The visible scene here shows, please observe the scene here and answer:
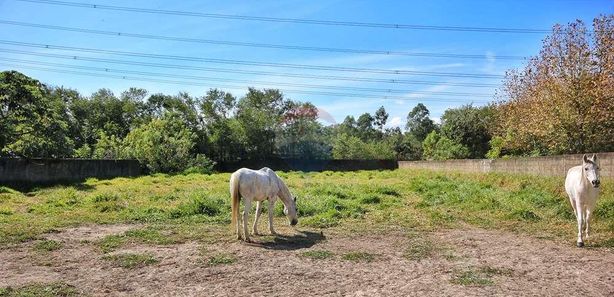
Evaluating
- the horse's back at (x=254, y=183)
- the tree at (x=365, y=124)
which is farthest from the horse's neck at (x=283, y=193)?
the tree at (x=365, y=124)

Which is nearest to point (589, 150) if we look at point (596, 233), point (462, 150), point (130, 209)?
point (596, 233)

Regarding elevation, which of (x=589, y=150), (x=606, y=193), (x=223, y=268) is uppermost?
(x=589, y=150)

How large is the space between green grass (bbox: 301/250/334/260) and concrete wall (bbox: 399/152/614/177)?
34.7ft

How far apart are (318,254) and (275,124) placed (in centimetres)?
4749

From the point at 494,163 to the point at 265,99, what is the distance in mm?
43407

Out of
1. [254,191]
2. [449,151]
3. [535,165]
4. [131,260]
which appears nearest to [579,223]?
Result: [254,191]

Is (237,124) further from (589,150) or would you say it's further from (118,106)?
(589,150)

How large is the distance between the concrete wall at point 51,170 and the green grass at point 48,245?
15.1 meters

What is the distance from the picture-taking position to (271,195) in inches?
416

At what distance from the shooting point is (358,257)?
791 centimetres

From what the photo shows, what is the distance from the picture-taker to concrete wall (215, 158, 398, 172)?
153 ft

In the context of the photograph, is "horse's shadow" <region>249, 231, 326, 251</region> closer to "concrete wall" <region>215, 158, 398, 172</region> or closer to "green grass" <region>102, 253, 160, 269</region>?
"green grass" <region>102, 253, 160, 269</region>

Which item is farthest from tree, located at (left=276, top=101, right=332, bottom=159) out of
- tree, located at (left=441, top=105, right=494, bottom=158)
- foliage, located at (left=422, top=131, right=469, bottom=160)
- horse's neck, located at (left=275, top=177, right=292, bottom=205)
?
horse's neck, located at (left=275, top=177, right=292, bottom=205)

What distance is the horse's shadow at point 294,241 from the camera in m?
9.00
